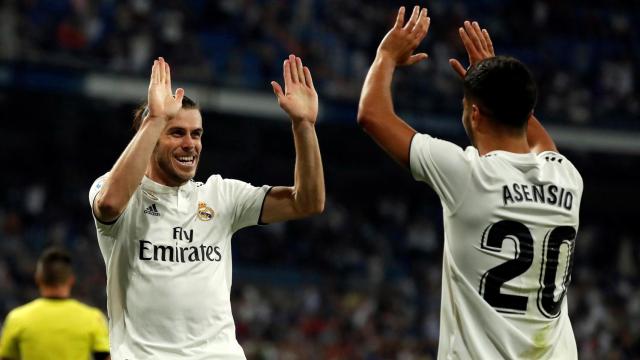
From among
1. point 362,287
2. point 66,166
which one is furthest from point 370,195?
point 66,166

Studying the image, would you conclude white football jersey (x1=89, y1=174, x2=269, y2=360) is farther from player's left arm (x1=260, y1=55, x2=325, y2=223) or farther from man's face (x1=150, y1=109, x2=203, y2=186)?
player's left arm (x1=260, y1=55, x2=325, y2=223)

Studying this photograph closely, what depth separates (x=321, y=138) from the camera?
2283 cm

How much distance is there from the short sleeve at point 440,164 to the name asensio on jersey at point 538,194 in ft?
0.48

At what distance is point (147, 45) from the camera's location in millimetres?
18531

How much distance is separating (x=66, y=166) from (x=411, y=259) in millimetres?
6613

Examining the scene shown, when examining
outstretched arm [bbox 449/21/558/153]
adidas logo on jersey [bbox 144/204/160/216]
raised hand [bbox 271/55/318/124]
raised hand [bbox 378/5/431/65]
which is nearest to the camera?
raised hand [bbox 378/5/431/65]

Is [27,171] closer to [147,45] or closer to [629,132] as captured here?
[147,45]

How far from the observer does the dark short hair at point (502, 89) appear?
143 inches

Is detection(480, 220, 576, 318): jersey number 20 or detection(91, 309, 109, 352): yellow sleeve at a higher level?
detection(480, 220, 576, 318): jersey number 20

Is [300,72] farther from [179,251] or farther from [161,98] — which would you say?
[179,251]

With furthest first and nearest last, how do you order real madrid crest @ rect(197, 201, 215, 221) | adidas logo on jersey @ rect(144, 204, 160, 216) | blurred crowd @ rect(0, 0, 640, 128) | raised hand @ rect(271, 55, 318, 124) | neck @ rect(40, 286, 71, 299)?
1. blurred crowd @ rect(0, 0, 640, 128)
2. neck @ rect(40, 286, 71, 299)
3. real madrid crest @ rect(197, 201, 215, 221)
4. adidas logo on jersey @ rect(144, 204, 160, 216)
5. raised hand @ rect(271, 55, 318, 124)

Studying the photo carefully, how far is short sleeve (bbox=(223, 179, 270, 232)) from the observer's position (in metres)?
4.79

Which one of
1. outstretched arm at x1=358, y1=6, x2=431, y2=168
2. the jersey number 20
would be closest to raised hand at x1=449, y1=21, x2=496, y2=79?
outstretched arm at x1=358, y1=6, x2=431, y2=168

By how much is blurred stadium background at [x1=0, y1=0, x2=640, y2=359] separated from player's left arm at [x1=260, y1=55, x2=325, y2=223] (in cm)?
1167
